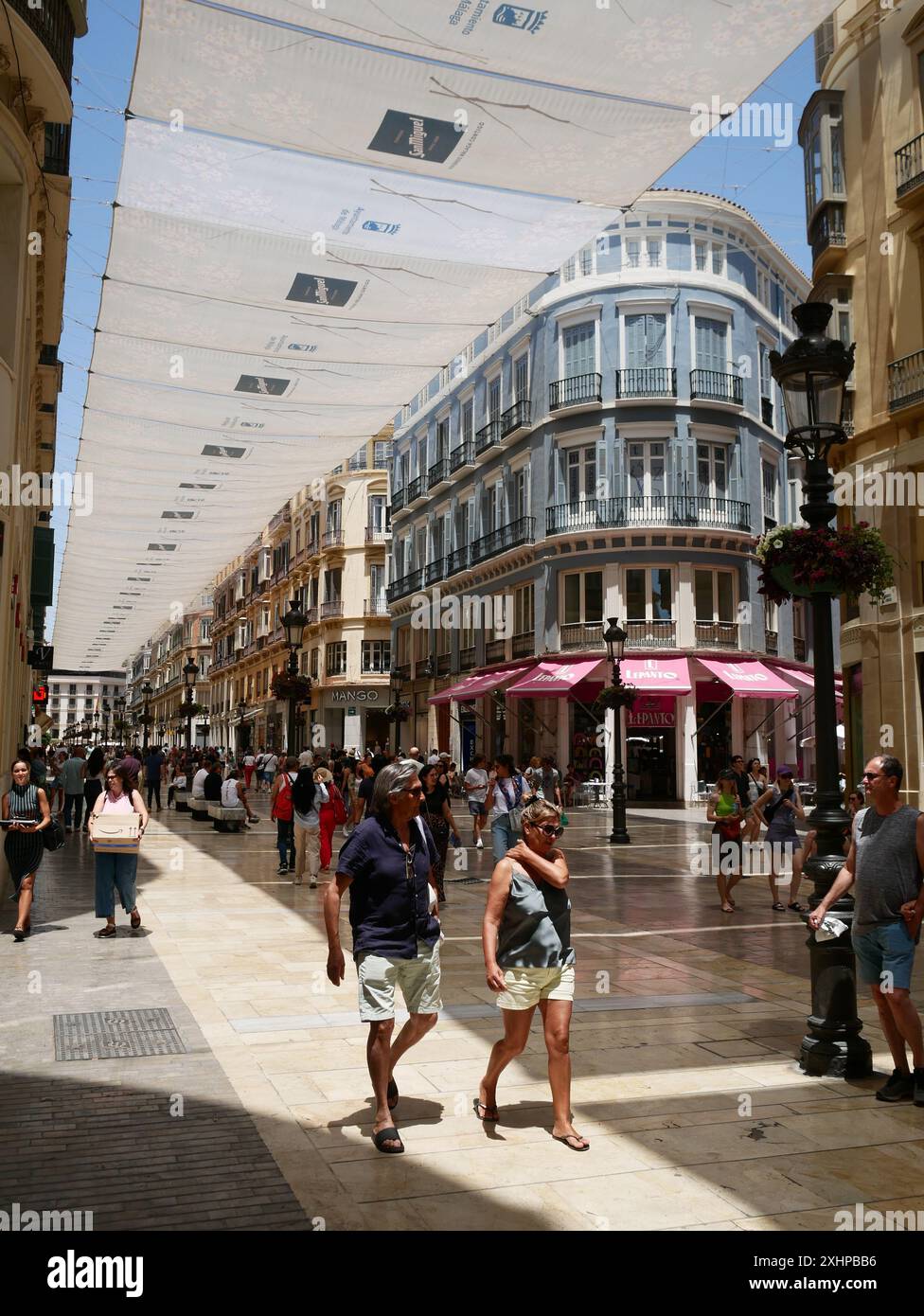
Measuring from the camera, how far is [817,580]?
7.01 m

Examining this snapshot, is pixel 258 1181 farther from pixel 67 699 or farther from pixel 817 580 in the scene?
pixel 67 699

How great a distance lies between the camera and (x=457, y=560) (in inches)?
1674

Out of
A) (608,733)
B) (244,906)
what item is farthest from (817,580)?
(608,733)

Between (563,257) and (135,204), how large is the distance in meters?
4.38

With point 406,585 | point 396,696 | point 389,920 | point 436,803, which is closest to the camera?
point 389,920

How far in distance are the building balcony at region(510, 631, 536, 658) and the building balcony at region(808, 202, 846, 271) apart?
16.5 meters

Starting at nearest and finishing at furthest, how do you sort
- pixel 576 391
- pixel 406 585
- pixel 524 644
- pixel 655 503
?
pixel 655 503, pixel 576 391, pixel 524 644, pixel 406 585

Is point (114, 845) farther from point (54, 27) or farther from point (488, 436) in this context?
point (488, 436)

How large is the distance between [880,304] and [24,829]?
17204mm

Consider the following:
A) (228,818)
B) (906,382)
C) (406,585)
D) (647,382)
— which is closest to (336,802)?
(228,818)

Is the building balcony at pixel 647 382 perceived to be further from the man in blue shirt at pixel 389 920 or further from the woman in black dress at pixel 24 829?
the man in blue shirt at pixel 389 920

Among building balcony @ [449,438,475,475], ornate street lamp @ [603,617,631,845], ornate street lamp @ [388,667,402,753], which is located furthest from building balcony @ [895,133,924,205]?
ornate street lamp @ [388,667,402,753]

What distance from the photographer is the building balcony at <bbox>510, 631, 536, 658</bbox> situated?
35.7 meters
